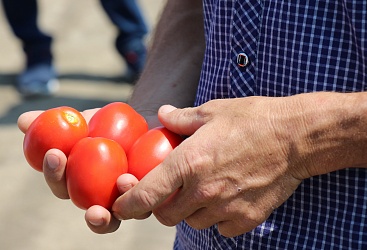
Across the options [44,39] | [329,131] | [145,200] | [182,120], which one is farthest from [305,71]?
[44,39]

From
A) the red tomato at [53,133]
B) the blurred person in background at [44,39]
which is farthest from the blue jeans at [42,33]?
the red tomato at [53,133]

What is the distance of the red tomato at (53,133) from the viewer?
1528 mm

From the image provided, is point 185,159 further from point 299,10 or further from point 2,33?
point 2,33

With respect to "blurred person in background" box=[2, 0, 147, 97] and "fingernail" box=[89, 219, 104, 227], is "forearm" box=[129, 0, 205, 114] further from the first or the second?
"blurred person in background" box=[2, 0, 147, 97]

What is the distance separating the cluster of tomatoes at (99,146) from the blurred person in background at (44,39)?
364 centimetres

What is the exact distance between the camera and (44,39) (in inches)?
209

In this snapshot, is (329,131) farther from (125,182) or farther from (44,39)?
(44,39)

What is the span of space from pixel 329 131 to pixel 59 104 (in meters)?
3.96

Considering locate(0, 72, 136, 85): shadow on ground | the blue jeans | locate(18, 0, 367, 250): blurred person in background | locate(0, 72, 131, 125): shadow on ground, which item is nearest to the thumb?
locate(18, 0, 367, 250): blurred person in background

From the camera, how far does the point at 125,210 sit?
1421 mm

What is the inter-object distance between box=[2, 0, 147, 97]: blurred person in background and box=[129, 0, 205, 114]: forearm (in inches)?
129

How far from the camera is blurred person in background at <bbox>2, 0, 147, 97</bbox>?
17.1 ft

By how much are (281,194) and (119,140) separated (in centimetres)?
39

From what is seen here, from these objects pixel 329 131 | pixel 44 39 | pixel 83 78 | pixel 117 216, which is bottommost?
pixel 83 78
